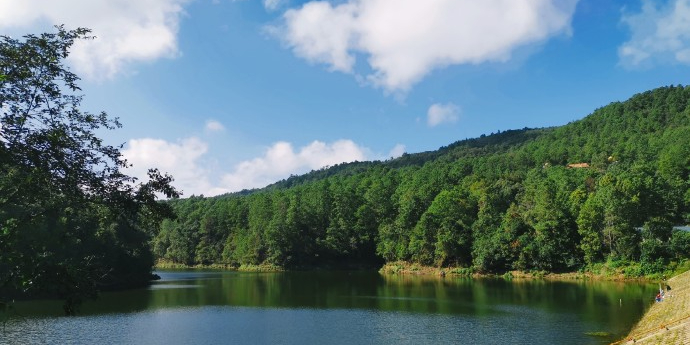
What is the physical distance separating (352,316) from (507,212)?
158ft

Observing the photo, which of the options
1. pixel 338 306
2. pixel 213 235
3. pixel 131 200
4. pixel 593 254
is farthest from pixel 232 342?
pixel 213 235

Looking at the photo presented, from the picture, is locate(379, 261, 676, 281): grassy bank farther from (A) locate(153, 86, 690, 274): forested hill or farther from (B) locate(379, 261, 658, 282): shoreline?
(A) locate(153, 86, 690, 274): forested hill

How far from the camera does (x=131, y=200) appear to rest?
40.2 ft

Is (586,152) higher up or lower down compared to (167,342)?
higher up

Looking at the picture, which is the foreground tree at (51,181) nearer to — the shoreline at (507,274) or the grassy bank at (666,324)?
the grassy bank at (666,324)

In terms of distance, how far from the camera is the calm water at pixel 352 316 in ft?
109

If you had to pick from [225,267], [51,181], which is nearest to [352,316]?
[51,181]

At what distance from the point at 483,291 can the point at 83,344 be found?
42.0 meters

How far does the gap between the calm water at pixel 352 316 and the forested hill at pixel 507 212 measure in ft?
37.5

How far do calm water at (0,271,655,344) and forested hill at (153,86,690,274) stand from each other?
11424 mm

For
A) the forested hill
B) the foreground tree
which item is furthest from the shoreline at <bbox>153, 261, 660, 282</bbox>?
the foreground tree

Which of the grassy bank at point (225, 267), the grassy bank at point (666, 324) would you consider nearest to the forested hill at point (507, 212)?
the grassy bank at point (225, 267)

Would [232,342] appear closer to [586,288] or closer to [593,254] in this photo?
[586,288]

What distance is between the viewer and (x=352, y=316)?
4247 centimetres
